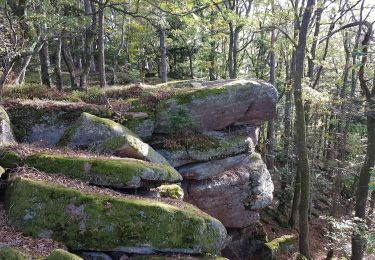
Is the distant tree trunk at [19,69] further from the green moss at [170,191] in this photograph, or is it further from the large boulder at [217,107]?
the green moss at [170,191]

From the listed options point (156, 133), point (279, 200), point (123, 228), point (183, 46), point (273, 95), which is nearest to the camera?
point (123, 228)

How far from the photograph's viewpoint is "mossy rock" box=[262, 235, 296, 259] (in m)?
14.1

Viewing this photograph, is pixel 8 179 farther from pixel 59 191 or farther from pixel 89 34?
A: pixel 89 34

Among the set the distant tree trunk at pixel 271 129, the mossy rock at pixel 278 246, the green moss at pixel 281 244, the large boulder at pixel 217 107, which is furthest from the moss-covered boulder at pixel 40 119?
the distant tree trunk at pixel 271 129

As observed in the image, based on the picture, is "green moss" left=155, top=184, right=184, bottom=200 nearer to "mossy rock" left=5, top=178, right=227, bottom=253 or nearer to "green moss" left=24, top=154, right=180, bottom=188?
"green moss" left=24, top=154, right=180, bottom=188

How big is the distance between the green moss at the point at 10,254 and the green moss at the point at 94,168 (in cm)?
270

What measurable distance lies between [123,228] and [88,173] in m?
1.80

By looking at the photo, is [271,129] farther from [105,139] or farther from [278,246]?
[105,139]

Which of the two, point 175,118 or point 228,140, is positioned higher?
point 175,118

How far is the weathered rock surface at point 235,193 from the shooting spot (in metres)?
12.2

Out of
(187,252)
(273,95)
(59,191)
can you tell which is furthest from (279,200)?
(59,191)

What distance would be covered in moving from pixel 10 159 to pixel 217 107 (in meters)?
7.77

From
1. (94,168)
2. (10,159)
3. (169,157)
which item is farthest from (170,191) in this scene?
(10,159)

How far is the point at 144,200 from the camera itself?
7160 millimetres
